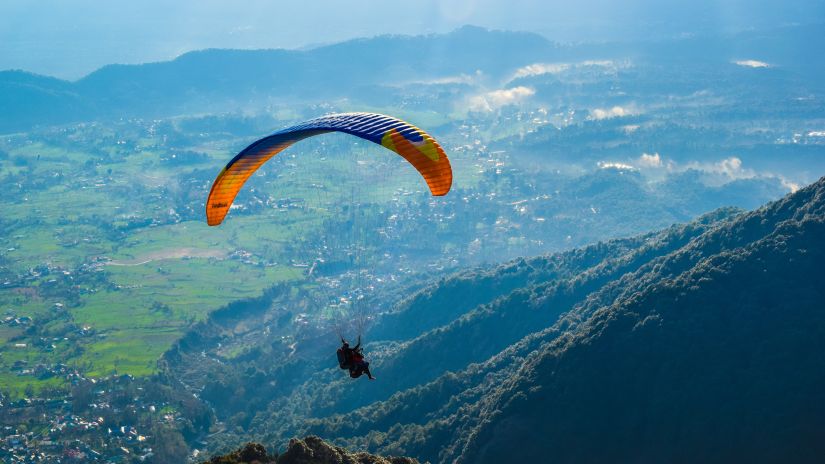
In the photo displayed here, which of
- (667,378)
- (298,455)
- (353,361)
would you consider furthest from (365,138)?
(667,378)

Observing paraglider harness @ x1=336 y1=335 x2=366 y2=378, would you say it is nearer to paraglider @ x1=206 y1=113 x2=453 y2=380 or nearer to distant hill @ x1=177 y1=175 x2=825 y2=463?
paraglider @ x1=206 y1=113 x2=453 y2=380

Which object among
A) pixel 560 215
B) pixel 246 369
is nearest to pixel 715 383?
pixel 246 369

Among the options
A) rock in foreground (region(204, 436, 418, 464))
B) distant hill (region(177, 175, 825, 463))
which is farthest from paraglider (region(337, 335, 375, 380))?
distant hill (region(177, 175, 825, 463))

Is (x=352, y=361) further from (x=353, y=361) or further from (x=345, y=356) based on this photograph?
(x=345, y=356)

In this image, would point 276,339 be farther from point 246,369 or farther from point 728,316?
point 728,316

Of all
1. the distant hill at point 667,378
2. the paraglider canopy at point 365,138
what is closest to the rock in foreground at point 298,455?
the paraglider canopy at point 365,138

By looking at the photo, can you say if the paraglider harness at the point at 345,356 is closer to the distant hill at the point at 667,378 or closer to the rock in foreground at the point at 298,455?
the rock in foreground at the point at 298,455
